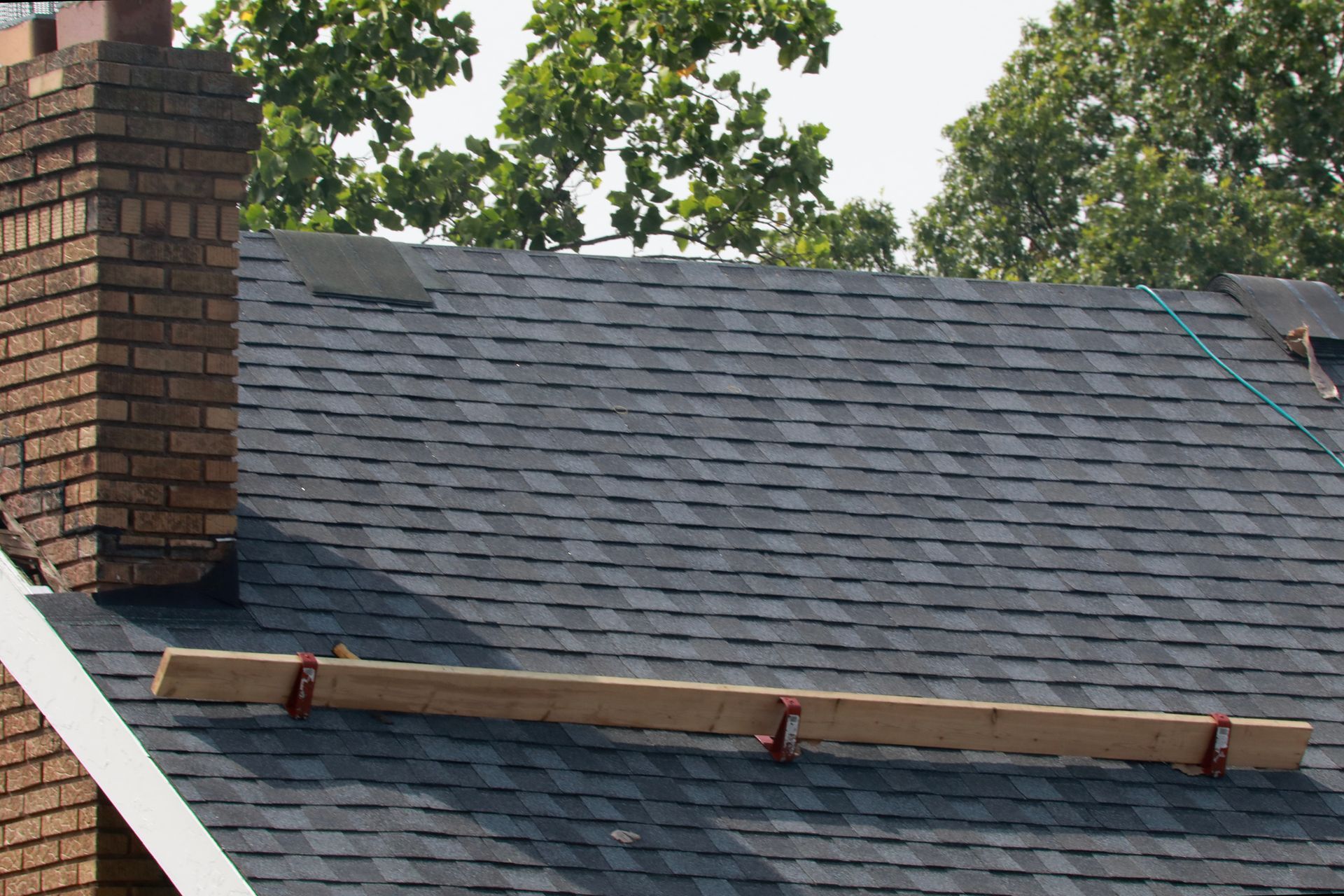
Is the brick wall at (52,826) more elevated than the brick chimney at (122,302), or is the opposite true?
the brick chimney at (122,302)

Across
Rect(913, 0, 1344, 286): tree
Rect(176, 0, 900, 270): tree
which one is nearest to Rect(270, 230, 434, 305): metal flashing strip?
Rect(176, 0, 900, 270): tree

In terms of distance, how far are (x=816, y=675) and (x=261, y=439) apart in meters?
2.49

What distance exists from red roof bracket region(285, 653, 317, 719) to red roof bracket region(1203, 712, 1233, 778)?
11.5 feet

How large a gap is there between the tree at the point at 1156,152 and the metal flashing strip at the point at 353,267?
66.8ft

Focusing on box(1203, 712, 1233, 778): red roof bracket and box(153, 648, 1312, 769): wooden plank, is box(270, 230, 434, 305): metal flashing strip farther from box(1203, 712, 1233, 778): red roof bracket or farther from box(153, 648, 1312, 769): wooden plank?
box(1203, 712, 1233, 778): red roof bracket

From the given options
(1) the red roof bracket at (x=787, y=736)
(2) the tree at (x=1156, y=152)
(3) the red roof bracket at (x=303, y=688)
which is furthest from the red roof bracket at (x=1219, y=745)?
(2) the tree at (x=1156, y=152)

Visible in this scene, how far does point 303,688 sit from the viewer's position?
19.8ft

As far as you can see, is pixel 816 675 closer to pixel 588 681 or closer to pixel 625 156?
pixel 588 681

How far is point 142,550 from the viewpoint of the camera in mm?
6273

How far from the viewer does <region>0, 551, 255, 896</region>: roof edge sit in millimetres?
5328

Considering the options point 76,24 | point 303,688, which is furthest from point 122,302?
point 303,688

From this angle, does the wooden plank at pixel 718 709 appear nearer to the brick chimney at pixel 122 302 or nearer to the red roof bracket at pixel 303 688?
the red roof bracket at pixel 303 688

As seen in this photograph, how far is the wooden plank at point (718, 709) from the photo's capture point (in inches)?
235

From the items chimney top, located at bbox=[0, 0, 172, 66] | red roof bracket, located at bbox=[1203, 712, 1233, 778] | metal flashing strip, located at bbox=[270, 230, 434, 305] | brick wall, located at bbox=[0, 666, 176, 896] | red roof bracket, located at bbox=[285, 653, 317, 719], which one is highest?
chimney top, located at bbox=[0, 0, 172, 66]
